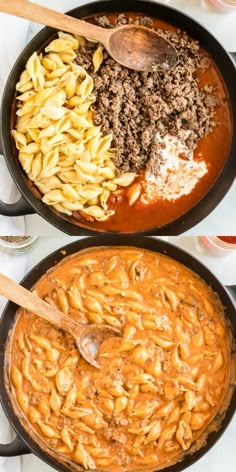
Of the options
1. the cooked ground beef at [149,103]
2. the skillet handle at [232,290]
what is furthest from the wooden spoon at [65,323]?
the cooked ground beef at [149,103]

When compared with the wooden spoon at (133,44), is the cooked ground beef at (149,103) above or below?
below

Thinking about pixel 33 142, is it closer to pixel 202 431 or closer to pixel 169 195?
pixel 169 195

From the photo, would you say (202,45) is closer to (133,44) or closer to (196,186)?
(133,44)

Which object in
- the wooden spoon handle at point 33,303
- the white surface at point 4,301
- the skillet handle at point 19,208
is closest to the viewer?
the wooden spoon handle at point 33,303

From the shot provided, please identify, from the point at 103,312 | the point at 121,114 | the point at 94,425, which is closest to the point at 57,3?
the point at 121,114

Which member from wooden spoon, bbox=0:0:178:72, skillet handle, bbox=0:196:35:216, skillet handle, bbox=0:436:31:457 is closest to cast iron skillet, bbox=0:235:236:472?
skillet handle, bbox=0:436:31:457

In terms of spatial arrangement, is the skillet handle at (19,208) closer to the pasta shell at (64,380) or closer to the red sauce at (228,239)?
the pasta shell at (64,380)

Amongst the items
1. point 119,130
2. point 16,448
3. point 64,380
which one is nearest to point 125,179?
point 119,130
